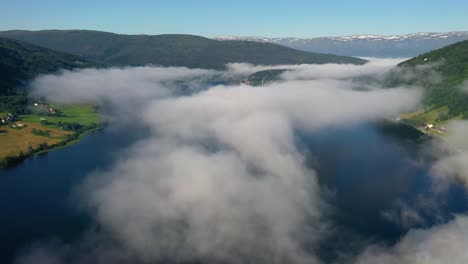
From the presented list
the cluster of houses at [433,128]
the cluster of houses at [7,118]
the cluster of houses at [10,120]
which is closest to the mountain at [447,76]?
the cluster of houses at [433,128]

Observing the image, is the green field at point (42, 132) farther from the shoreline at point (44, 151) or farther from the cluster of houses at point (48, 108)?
the cluster of houses at point (48, 108)

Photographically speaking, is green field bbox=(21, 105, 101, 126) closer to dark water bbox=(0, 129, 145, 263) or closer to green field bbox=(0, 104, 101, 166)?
green field bbox=(0, 104, 101, 166)

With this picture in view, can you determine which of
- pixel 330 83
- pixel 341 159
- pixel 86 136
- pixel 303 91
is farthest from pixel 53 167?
pixel 330 83

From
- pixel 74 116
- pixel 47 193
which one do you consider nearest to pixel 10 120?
pixel 74 116

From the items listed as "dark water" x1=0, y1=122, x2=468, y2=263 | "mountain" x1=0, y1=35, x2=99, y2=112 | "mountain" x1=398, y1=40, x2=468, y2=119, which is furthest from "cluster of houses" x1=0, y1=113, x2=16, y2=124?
"mountain" x1=398, y1=40, x2=468, y2=119

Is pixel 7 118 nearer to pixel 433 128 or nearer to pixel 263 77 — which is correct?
pixel 433 128

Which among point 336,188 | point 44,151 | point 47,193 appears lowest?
point 47,193
